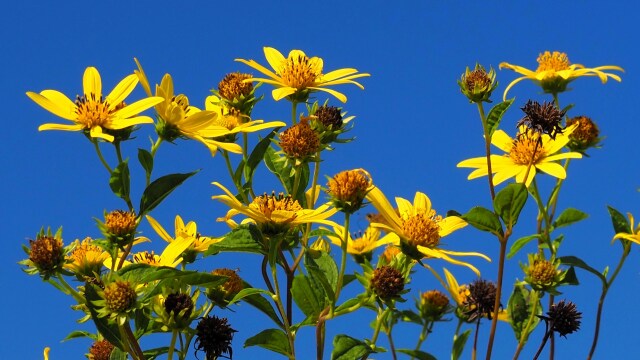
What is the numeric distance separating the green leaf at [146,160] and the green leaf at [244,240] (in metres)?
0.35

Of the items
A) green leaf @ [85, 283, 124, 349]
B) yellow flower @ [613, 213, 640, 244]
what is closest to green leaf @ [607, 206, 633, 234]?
yellow flower @ [613, 213, 640, 244]

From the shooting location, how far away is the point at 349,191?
308 cm

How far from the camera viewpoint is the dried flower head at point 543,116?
3594 mm

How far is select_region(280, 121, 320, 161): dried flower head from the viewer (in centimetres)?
321

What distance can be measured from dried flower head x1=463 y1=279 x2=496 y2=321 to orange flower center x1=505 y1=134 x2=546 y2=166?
1.76 ft

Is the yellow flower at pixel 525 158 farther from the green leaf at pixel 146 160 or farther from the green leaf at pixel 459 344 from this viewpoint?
the green leaf at pixel 146 160

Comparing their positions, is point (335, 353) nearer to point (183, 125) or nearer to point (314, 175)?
point (314, 175)

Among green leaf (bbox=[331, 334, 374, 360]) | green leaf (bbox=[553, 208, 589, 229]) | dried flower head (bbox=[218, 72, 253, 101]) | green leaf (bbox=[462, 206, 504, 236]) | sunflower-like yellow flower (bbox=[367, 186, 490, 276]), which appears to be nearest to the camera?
green leaf (bbox=[331, 334, 374, 360])

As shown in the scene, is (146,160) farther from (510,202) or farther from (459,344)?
(459,344)

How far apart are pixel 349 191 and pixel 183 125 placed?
630mm

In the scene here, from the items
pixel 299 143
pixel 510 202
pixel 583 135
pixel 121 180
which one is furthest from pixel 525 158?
pixel 121 180

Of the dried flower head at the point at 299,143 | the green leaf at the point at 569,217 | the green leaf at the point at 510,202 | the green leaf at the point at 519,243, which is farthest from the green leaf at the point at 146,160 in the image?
the green leaf at the point at 569,217

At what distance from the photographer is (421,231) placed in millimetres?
3246

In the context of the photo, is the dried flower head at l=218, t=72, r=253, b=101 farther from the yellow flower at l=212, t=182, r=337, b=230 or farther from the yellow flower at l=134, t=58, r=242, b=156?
the yellow flower at l=212, t=182, r=337, b=230
